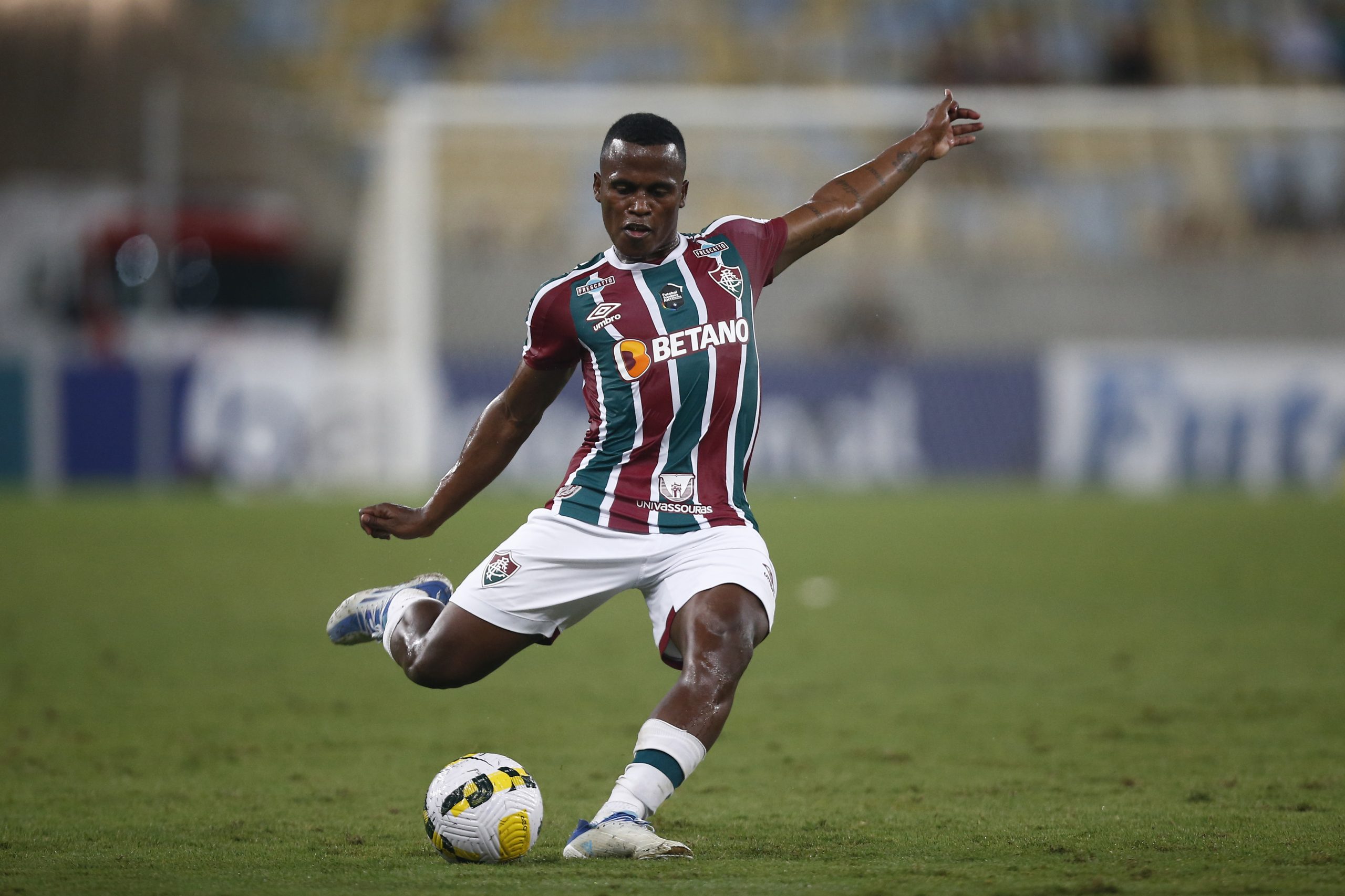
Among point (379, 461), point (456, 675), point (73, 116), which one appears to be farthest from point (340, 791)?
point (73, 116)

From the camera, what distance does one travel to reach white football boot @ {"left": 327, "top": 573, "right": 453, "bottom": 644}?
18.2 feet

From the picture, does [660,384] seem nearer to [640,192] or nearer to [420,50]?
[640,192]

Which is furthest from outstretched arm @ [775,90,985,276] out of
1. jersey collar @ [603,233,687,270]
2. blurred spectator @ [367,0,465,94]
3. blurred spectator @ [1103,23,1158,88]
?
blurred spectator @ [367,0,465,94]

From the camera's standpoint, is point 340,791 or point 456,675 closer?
point 456,675

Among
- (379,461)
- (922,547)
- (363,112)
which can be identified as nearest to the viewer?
(922,547)

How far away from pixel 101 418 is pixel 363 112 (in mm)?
7798

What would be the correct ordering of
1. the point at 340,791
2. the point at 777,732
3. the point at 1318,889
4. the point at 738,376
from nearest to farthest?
the point at 1318,889 → the point at 738,376 → the point at 340,791 → the point at 777,732

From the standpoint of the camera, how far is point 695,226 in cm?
2059

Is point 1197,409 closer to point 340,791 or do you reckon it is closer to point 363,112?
point 363,112

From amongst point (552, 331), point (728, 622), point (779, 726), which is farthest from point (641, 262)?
point (779, 726)

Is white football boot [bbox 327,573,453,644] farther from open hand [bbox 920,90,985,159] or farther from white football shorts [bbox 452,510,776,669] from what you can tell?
Result: open hand [bbox 920,90,985,159]

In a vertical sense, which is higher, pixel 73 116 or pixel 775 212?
pixel 73 116

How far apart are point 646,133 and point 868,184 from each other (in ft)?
3.30

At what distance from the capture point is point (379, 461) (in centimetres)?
1873
